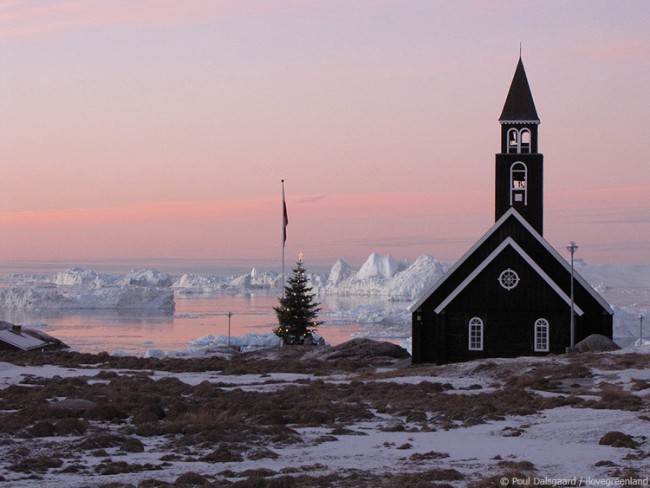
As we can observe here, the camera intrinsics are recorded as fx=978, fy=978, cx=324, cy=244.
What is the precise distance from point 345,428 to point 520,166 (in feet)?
73.6

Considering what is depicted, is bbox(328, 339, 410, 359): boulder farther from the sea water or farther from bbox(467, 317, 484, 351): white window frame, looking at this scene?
the sea water

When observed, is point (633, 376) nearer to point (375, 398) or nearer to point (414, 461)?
point (375, 398)

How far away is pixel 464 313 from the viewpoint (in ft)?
126

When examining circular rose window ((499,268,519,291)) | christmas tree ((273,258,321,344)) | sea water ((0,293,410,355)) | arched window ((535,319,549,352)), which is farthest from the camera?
sea water ((0,293,410,355))

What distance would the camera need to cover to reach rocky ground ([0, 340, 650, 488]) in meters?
15.2

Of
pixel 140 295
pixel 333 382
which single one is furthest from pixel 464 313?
pixel 140 295

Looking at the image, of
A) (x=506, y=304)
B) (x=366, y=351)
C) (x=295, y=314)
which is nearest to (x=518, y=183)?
(x=506, y=304)

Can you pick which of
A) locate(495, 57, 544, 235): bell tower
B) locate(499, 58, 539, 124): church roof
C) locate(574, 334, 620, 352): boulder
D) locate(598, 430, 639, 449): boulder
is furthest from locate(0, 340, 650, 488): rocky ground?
locate(499, 58, 539, 124): church roof

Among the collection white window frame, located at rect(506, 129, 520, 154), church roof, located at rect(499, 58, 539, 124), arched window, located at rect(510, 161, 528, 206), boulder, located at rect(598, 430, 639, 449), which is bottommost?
boulder, located at rect(598, 430, 639, 449)

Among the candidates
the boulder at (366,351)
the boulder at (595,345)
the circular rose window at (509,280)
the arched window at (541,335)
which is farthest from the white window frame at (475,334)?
the boulder at (366,351)

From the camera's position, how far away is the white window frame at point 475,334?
126 ft

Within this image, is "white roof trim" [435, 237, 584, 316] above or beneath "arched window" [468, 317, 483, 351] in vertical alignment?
above

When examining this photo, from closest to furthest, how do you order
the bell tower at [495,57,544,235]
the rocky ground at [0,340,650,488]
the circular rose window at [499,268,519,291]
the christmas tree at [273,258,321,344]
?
the rocky ground at [0,340,650,488] < the circular rose window at [499,268,519,291] < the bell tower at [495,57,544,235] < the christmas tree at [273,258,321,344]

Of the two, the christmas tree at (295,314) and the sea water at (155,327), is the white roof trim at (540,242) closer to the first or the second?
the christmas tree at (295,314)
